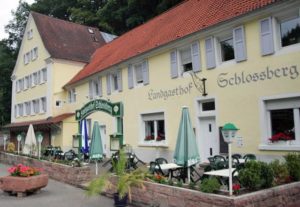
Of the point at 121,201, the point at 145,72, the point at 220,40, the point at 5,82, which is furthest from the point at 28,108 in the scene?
the point at 121,201

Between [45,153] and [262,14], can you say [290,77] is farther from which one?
[45,153]

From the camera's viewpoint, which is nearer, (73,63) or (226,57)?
(226,57)

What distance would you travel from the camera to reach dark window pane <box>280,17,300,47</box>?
12.1 metres

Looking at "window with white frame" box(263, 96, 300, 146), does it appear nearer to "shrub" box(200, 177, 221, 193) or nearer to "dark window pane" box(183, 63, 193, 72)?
"dark window pane" box(183, 63, 193, 72)

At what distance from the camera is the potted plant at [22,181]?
40.2 ft

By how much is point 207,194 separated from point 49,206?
16.8 ft

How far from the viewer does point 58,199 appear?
11.8 meters

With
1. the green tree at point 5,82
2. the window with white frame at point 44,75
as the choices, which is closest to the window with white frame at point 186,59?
the window with white frame at point 44,75

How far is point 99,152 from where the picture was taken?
14.6 metres

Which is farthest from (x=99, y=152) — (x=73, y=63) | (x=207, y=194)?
(x=73, y=63)

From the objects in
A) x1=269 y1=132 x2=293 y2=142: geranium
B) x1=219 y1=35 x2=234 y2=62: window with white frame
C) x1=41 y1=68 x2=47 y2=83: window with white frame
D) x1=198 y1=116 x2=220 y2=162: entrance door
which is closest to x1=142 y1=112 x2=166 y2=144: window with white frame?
x1=198 y1=116 x2=220 y2=162: entrance door

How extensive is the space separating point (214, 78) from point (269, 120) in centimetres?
308

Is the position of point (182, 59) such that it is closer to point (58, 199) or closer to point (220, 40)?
point (220, 40)

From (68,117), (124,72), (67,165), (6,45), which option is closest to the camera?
(67,165)
